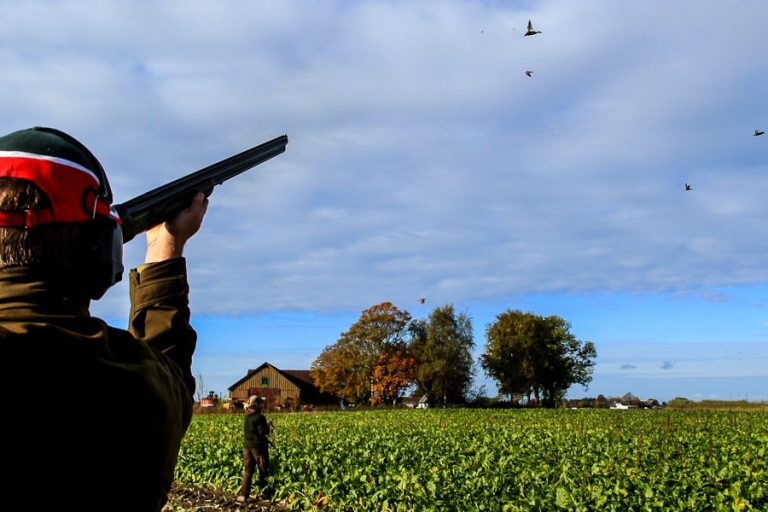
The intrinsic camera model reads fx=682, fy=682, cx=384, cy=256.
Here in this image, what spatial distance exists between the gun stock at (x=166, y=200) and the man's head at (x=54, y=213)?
17.1 inches

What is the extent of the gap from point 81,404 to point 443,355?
256 ft

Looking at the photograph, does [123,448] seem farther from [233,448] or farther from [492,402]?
[492,402]

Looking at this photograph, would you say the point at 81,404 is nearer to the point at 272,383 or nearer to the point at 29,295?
the point at 29,295

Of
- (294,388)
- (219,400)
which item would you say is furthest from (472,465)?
(294,388)

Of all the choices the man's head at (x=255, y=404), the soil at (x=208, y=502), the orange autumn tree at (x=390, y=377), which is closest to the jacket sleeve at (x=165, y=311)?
the soil at (x=208, y=502)

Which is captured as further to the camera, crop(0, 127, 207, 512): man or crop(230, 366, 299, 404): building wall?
crop(230, 366, 299, 404): building wall

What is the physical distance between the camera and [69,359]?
1.21 meters

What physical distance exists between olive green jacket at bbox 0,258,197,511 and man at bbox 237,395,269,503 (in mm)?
13390

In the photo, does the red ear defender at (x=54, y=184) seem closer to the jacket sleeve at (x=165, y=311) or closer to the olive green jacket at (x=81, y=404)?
the olive green jacket at (x=81, y=404)

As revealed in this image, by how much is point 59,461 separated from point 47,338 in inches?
8.6

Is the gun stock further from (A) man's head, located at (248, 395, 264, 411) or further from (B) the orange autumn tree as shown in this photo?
(B) the orange autumn tree

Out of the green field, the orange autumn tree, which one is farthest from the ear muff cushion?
the orange autumn tree

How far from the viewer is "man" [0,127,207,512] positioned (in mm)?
1172

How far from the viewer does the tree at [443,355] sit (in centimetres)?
7756
